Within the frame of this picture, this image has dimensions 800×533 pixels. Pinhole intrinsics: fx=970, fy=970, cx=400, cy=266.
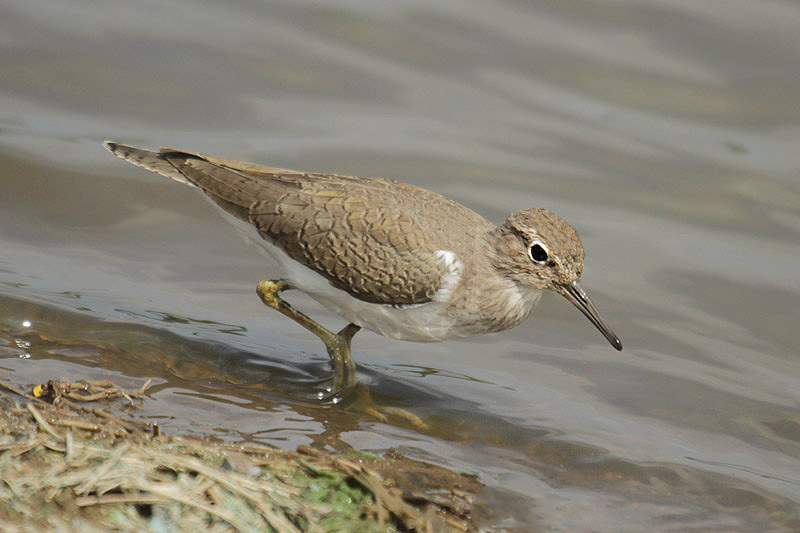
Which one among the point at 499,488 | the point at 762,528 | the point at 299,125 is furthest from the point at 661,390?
the point at 299,125

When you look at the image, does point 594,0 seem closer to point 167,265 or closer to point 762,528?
point 167,265

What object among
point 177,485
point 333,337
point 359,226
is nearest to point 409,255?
point 359,226

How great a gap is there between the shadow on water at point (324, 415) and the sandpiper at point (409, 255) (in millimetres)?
619

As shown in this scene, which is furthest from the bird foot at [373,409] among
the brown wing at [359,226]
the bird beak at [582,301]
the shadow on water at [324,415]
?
the bird beak at [582,301]

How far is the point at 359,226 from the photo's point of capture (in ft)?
20.7

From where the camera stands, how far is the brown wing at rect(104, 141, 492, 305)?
6.21 metres

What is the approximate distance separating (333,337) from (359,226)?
993mm

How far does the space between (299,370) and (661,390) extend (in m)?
2.74

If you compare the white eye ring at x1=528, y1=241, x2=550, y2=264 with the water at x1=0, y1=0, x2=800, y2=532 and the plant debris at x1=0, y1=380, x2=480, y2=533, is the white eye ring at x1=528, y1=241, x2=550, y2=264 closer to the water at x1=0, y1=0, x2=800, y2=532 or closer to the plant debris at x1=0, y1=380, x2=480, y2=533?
the water at x1=0, y1=0, x2=800, y2=532

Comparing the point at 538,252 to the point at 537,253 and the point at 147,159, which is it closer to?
the point at 537,253

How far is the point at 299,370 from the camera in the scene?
704 cm

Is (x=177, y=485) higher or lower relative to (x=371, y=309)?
lower

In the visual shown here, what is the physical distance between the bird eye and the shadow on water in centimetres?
114

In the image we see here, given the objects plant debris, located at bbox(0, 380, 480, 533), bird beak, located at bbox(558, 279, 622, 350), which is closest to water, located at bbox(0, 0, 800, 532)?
plant debris, located at bbox(0, 380, 480, 533)
